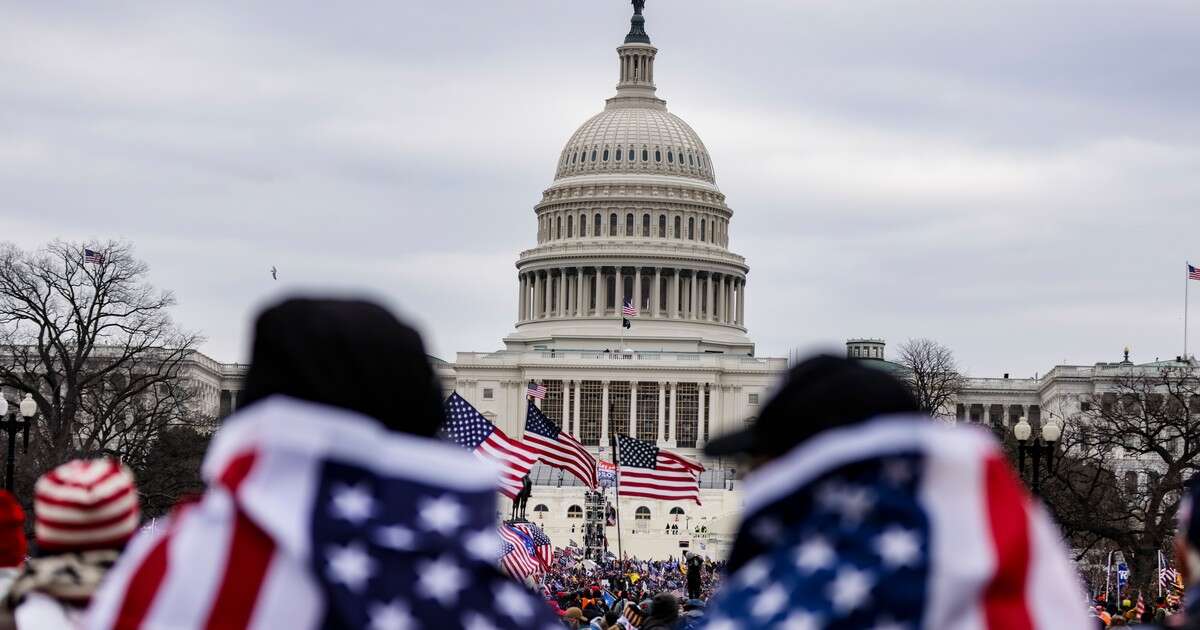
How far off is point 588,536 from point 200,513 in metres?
102

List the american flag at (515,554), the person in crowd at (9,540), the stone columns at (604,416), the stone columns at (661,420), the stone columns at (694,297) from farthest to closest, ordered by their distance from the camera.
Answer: the stone columns at (694,297) → the stone columns at (661,420) → the stone columns at (604,416) → the american flag at (515,554) → the person in crowd at (9,540)

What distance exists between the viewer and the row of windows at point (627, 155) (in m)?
167

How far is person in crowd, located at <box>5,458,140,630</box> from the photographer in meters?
6.56

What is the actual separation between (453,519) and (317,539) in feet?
1.07

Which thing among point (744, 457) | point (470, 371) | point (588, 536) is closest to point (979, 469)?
point (744, 457)

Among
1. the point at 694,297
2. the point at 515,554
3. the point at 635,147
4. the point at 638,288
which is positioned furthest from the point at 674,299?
the point at 515,554

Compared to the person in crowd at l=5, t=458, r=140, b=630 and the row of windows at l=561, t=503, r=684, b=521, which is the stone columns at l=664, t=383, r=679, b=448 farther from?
the person in crowd at l=5, t=458, r=140, b=630

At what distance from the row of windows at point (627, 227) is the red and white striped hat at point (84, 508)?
6278 inches

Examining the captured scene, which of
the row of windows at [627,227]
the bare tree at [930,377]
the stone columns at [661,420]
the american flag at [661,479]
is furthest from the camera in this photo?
the row of windows at [627,227]

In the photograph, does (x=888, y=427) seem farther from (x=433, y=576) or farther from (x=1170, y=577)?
(x=1170, y=577)

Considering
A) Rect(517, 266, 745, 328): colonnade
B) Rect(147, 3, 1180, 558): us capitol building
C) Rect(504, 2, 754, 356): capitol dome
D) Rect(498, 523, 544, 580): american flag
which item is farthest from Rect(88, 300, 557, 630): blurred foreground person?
Rect(517, 266, 745, 328): colonnade

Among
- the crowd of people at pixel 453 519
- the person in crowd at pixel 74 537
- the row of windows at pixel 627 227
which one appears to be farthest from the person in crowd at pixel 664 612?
the row of windows at pixel 627 227

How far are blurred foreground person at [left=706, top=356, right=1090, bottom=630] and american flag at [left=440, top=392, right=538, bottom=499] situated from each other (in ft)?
79.0

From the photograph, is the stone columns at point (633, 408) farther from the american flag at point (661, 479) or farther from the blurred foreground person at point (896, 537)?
the blurred foreground person at point (896, 537)
